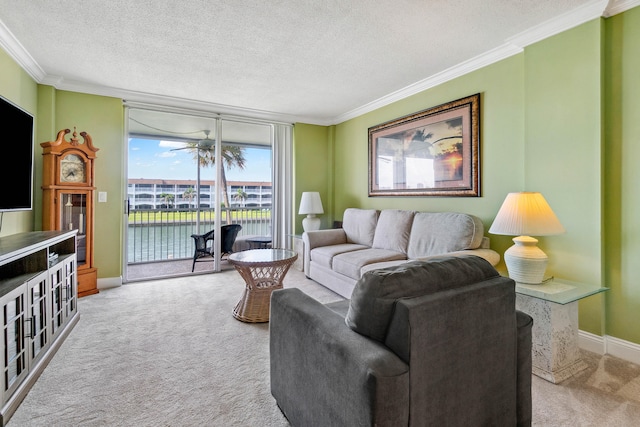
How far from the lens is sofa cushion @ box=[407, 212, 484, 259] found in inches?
111

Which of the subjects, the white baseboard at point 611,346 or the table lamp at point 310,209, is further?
the table lamp at point 310,209

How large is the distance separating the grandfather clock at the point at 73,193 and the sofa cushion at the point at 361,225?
10.3 feet

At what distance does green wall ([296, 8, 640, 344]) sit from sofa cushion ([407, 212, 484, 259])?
357mm

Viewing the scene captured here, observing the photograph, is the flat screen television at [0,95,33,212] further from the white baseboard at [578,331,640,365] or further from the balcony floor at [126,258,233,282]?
the white baseboard at [578,331,640,365]

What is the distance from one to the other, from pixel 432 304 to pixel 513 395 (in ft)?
2.32

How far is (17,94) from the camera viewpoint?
292 centimetres

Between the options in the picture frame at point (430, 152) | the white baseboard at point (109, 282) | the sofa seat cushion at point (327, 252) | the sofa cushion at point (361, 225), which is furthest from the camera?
the sofa cushion at point (361, 225)

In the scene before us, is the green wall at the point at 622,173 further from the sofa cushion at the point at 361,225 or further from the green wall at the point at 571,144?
the sofa cushion at the point at 361,225

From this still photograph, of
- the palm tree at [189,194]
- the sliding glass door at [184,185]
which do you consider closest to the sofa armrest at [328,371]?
the sliding glass door at [184,185]

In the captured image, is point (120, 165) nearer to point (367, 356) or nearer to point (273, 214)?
point (273, 214)

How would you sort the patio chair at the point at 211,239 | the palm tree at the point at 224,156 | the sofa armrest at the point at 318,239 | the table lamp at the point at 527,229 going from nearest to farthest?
the table lamp at the point at 527,229 → the sofa armrest at the point at 318,239 → the patio chair at the point at 211,239 → the palm tree at the point at 224,156

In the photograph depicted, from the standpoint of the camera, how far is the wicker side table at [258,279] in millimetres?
2787

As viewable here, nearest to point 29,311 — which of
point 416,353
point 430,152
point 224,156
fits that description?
point 416,353

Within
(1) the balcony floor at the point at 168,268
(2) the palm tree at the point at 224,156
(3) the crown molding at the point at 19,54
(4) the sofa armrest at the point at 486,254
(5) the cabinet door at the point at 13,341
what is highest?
(3) the crown molding at the point at 19,54
